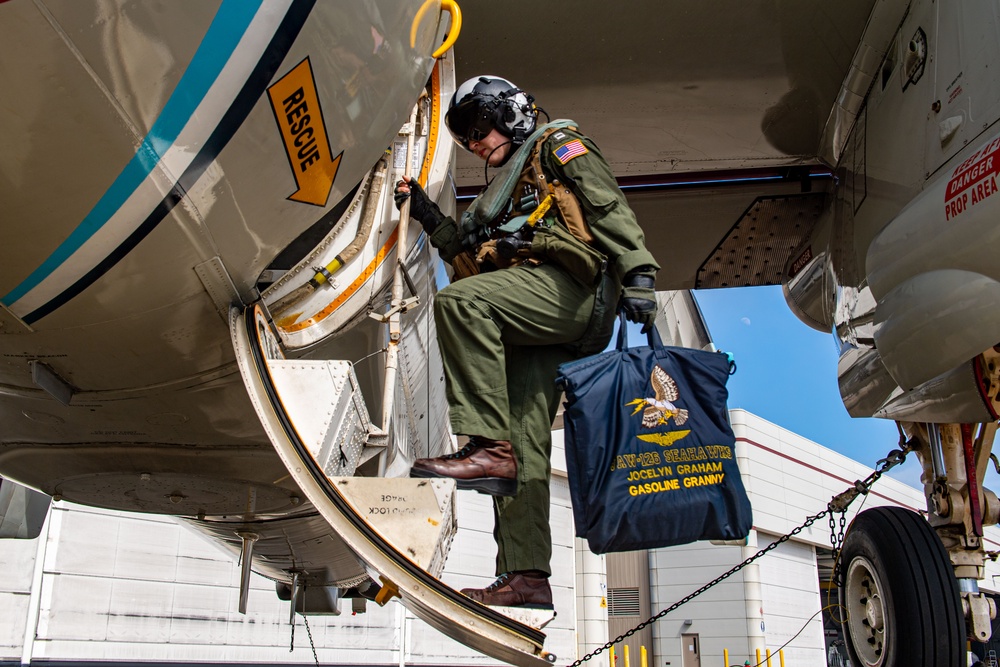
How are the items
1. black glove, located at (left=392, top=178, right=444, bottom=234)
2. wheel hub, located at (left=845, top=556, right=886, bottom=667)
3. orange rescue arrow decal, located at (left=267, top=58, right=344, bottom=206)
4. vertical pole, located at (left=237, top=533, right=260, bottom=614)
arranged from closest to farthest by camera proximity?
1. orange rescue arrow decal, located at (left=267, top=58, right=344, bottom=206)
2. black glove, located at (left=392, top=178, right=444, bottom=234)
3. wheel hub, located at (left=845, top=556, right=886, bottom=667)
4. vertical pole, located at (left=237, top=533, right=260, bottom=614)

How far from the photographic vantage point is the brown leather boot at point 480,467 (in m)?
3.10

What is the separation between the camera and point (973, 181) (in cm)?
345

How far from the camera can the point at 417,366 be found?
4582mm

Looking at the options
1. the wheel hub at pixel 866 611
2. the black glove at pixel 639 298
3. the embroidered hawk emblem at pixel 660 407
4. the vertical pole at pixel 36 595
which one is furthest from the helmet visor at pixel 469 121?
the vertical pole at pixel 36 595

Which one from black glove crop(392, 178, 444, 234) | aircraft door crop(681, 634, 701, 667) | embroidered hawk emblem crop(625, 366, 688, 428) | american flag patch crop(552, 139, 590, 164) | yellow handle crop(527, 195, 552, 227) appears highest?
american flag patch crop(552, 139, 590, 164)

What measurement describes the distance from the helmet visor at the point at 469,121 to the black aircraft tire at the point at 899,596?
296cm

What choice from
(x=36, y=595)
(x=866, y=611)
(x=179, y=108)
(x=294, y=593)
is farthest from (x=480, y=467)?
(x=36, y=595)

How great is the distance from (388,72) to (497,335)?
1035 mm

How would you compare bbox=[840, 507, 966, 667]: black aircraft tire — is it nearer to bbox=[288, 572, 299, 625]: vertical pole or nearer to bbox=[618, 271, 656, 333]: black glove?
bbox=[618, 271, 656, 333]: black glove

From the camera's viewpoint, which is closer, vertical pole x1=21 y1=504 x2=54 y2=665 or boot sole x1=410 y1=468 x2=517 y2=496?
boot sole x1=410 y1=468 x2=517 y2=496

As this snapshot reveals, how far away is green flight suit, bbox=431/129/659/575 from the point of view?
3.36 m

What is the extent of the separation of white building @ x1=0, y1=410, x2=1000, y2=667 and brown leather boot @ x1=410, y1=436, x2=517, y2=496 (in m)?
4.69

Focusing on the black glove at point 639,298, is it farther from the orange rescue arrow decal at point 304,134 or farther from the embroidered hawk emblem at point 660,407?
the orange rescue arrow decal at point 304,134

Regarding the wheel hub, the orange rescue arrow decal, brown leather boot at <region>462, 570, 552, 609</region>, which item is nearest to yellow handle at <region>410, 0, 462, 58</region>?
the orange rescue arrow decal
